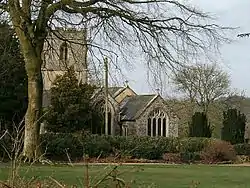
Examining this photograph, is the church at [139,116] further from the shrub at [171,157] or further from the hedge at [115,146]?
the shrub at [171,157]

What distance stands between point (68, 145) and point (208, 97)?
29453 millimetres

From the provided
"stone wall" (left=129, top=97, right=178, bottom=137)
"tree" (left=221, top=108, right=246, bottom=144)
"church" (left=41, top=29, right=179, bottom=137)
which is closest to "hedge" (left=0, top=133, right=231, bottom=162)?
"tree" (left=221, top=108, right=246, bottom=144)

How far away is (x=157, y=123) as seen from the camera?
63625mm

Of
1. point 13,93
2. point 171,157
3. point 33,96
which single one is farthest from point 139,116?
point 33,96

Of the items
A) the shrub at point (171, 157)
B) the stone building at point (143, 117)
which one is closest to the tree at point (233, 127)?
the shrub at point (171, 157)

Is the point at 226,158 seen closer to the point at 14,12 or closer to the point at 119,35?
the point at 119,35

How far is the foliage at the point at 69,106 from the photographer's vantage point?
4775 cm

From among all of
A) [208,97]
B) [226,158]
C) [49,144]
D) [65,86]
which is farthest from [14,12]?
[208,97]

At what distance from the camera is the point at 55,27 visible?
28.1 m

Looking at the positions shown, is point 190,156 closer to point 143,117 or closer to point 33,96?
point 33,96

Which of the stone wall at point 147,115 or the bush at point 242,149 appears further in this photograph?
the stone wall at point 147,115

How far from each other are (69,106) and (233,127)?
12.6m

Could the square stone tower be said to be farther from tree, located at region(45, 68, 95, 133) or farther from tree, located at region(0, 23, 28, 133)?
tree, located at region(45, 68, 95, 133)

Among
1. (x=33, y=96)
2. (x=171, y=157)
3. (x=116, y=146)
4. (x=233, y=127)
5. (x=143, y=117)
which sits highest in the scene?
(x=143, y=117)
